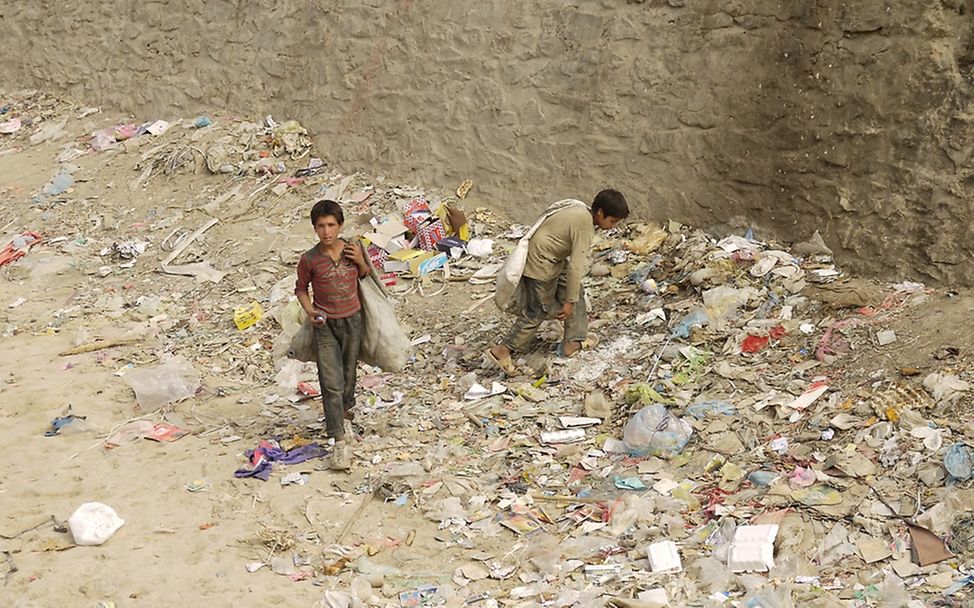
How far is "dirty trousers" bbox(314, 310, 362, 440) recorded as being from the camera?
17.3ft

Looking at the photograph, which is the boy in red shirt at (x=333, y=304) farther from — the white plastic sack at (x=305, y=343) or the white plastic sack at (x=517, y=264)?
the white plastic sack at (x=517, y=264)

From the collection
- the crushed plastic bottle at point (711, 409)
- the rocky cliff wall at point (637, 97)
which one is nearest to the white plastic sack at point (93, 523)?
the crushed plastic bottle at point (711, 409)

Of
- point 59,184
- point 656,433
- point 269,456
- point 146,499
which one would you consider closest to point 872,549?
point 656,433

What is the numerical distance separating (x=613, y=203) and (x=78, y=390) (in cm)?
363

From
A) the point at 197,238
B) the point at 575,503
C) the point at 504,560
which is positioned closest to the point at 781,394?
the point at 575,503

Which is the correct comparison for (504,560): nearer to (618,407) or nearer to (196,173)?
(618,407)

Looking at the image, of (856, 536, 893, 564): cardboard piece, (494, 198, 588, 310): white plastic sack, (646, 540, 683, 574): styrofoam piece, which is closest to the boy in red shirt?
(494, 198, 588, 310): white plastic sack

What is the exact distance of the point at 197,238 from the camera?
29.0ft

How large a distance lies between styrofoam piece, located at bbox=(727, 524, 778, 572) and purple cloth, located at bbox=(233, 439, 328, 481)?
232 centimetres

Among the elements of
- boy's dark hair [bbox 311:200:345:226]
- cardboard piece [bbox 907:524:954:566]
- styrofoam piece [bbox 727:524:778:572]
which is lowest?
styrofoam piece [bbox 727:524:778:572]

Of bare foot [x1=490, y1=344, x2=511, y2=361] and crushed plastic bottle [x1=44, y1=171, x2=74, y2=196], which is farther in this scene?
crushed plastic bottle [x1=44, y1=171, x2=74, y2=196]

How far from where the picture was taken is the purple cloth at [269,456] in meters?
5.32

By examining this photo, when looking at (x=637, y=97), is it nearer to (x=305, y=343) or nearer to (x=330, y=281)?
(x=330, y=281)

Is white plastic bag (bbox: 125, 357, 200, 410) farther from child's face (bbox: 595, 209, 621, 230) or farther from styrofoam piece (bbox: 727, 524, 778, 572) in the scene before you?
styrofoam piece (bbox: 727, 524, 778, 572)
